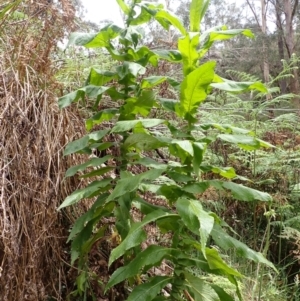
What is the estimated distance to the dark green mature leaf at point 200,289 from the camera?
1236mm

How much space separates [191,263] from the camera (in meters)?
1.30

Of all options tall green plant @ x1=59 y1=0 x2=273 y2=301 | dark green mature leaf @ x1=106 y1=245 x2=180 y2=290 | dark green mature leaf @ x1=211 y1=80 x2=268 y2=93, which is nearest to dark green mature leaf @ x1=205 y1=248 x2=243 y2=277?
tall green plant @ x1=59 y1=0 x2=273 y2=301

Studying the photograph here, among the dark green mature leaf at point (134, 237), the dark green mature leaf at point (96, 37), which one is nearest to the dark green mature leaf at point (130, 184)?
the dark green mature leaf at point (134, 237)

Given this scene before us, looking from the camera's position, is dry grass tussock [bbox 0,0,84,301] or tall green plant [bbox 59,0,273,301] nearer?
tall green plant [bbox 59,0,273,301]

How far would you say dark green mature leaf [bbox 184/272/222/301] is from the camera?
1236mm

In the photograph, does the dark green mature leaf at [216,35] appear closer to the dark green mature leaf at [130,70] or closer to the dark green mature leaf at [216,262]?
the dark green mature leaf at [130,70]

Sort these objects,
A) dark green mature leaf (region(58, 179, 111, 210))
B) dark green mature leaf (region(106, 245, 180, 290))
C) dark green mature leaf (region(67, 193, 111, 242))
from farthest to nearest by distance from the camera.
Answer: dark green mature leaf (region(67, 193, 111, 242))
dark green mature leaf (region(58, 179, 111, 210))
dark green mature leaf (region(106, 245, 180, 290))

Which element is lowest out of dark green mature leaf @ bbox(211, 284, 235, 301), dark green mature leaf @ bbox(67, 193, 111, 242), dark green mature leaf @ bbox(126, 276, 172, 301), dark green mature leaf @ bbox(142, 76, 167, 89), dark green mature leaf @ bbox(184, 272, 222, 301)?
dark green mature leaf @ bbox(211, 284, 235, 301)

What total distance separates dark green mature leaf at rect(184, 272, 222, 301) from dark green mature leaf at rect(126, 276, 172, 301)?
0.07 meters

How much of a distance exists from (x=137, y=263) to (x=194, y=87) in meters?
0.62

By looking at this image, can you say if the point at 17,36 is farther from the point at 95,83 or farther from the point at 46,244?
the point at 46,244

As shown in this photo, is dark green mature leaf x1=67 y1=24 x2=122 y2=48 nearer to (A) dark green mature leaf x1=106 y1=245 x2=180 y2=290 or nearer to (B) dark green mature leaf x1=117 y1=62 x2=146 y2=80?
(B) dark green mature leaf x1=117 y1=62 x2=146 y2=80

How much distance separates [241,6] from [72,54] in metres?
17.3

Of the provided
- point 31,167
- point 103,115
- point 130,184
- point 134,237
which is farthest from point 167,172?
point 31,167
